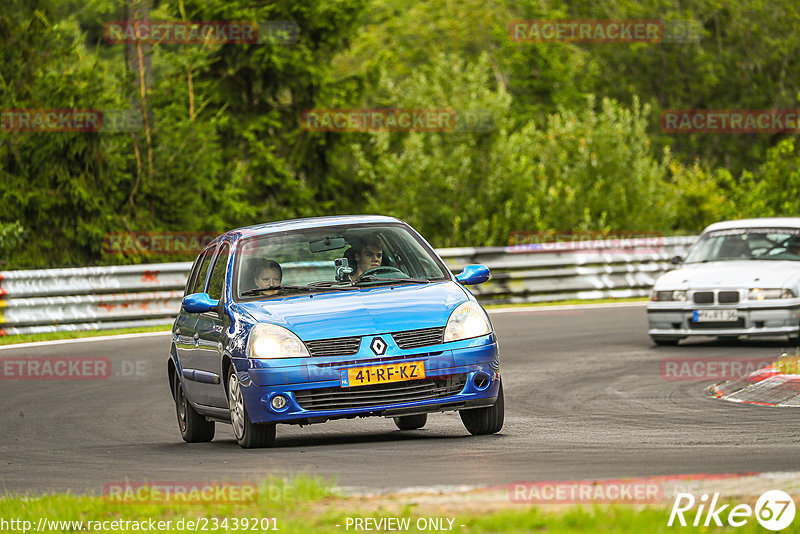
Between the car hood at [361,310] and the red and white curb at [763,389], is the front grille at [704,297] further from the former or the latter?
the car hood at [361,310]

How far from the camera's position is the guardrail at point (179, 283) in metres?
20.8

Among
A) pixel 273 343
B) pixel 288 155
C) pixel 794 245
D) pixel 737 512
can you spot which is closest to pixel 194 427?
pixel 273 343

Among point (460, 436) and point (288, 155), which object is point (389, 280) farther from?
point (288, 155)

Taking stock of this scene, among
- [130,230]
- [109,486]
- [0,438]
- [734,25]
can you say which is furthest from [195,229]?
[734,25]

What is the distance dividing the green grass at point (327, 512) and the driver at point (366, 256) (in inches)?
127

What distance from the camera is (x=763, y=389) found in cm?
1247

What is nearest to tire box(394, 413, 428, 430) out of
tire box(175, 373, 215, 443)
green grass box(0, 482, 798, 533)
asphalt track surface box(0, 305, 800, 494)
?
asphalt track surface box(0, 305, 800, 494)

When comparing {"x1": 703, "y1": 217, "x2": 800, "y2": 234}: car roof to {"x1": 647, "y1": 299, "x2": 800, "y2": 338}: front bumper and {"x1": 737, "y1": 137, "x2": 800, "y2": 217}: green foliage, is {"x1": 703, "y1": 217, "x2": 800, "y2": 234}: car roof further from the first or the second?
{"x1": 737, "y1": 137, "x2": 800, "y2": 217}: green foliage

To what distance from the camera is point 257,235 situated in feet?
35.6

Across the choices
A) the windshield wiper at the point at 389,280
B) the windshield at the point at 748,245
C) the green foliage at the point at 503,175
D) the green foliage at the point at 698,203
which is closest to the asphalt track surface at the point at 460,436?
the windshield wiper at the point at 389,280

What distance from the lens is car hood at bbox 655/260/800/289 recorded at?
17.1m

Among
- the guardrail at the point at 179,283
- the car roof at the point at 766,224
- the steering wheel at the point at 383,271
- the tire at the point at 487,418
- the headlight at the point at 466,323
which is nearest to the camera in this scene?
the headlight at the point at 466,323

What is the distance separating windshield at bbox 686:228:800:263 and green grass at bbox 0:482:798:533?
11.9 m

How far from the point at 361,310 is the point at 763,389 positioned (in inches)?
178
